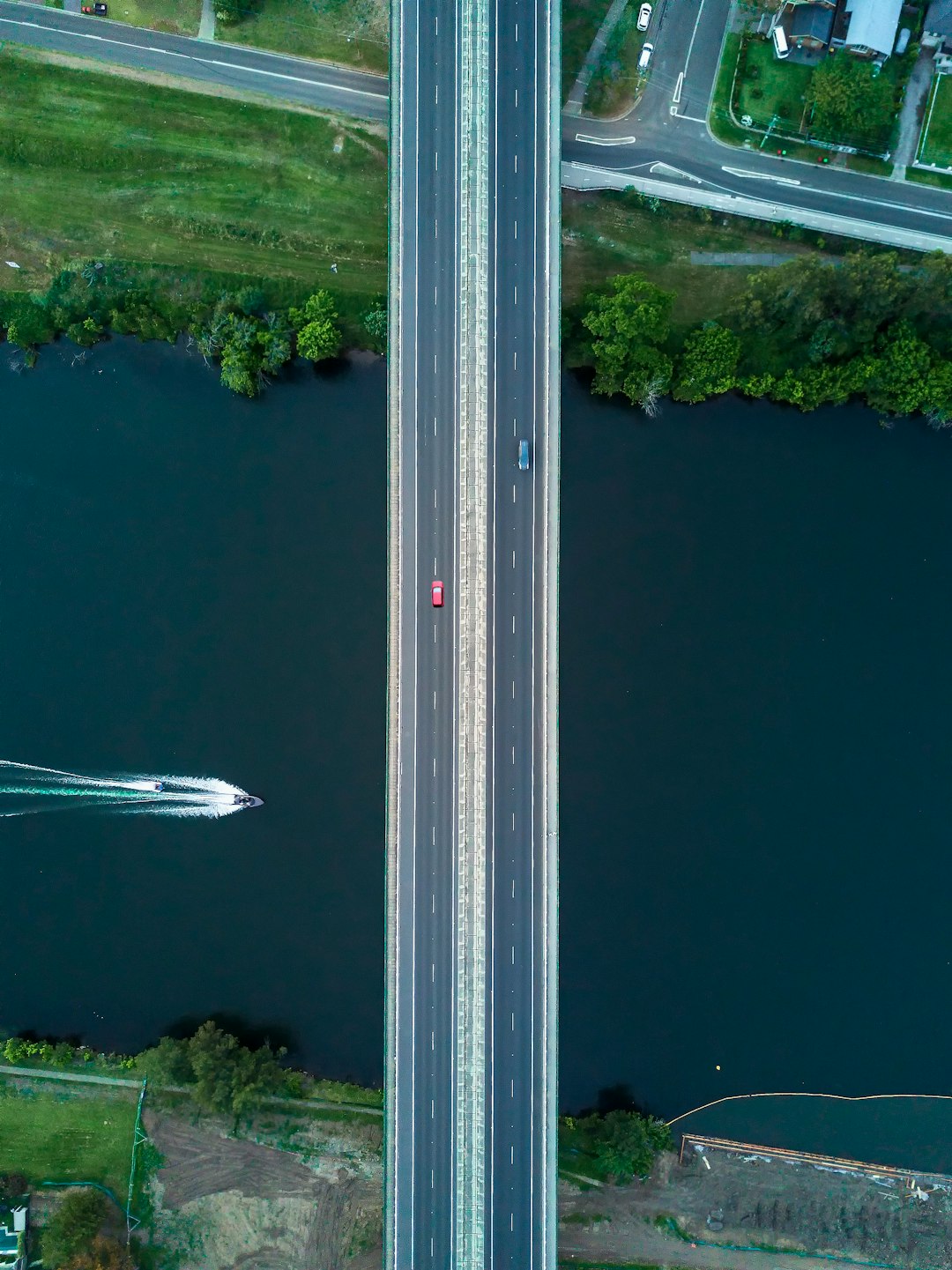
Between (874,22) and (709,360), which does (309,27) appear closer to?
(709,360)

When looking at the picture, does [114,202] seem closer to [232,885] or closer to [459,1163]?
[232,885]

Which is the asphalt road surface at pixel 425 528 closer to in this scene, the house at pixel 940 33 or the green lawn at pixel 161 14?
the green lawn at pixel 161 14

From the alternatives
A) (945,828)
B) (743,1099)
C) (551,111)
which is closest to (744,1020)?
(743,1099)

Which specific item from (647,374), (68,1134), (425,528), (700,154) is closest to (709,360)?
(647,374)

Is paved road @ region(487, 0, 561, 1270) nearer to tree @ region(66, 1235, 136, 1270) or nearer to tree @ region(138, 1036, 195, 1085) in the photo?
tree @ region(138, 1036, 195, 1085)

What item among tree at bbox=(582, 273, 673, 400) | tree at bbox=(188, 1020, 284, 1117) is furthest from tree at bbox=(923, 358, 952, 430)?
tree at bbox=(188, 1020, 284, 1117)

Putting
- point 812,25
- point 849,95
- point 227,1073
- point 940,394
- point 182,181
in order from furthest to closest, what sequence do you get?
point 182,181 < point 812,25 < point 940,394 < point 227,1073 < point 849,95

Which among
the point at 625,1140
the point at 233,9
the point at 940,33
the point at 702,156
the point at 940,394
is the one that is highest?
the point at 233,9
